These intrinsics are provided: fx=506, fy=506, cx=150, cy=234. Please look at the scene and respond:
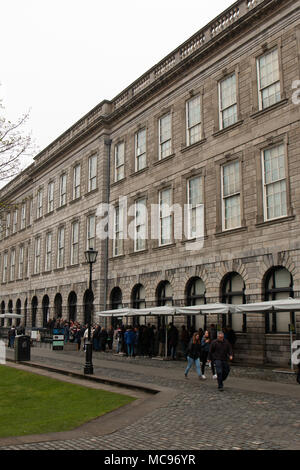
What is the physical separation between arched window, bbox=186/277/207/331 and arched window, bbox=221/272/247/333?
1689mm

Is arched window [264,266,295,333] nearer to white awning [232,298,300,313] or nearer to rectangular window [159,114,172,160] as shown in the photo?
white awning [232,298,300,313]

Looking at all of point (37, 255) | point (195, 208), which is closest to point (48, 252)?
point (37, 255)

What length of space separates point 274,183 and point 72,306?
2171cm

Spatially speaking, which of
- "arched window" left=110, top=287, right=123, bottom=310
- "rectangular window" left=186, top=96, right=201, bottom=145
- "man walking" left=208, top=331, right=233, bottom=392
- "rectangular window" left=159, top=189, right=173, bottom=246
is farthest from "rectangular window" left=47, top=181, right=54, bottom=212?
"man walking" left=208, top=331, right=233, bottom=392

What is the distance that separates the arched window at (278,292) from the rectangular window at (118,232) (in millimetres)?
13271

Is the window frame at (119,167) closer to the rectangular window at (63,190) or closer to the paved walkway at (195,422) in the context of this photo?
the rectangular window at (63,190)

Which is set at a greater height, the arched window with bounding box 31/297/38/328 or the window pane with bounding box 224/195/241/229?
the window pane with bounding box 224/195/241/229

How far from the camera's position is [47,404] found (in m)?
A: 12.2

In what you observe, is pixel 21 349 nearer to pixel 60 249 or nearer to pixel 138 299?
pixel 138 299

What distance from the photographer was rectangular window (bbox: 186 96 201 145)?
27.4m

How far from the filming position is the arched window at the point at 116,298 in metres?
33.0

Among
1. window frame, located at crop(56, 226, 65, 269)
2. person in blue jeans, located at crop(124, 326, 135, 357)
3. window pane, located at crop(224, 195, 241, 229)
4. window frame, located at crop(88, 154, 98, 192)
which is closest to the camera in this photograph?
window pane, located at crop(224, 195, 241, 229)
